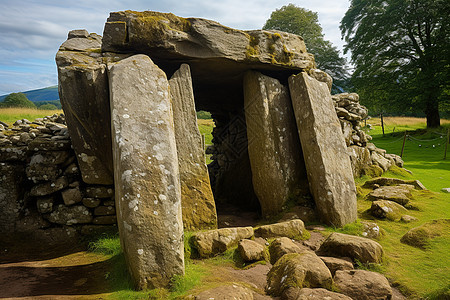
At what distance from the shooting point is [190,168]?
4457 millimetres

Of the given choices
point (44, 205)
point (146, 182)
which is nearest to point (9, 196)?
point (44, 205)

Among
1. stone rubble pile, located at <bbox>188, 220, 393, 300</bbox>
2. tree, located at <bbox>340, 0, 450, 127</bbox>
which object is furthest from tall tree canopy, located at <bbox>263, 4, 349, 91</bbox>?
stone rubble pile, located at <bbox>188, 220, 393, 300</bbox>

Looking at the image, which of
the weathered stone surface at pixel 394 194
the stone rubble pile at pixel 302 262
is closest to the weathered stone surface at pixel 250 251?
the stone rubble pile at pixel 302 262

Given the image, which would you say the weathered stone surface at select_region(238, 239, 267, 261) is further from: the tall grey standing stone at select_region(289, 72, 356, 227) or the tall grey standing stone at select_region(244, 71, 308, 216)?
the tall grey standing stone at select_region(244, 71, 308, 216)

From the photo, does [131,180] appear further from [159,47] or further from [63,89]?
[159,47]

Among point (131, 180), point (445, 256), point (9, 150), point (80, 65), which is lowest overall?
point (445, 256)

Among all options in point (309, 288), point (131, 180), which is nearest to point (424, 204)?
point (309, 288)

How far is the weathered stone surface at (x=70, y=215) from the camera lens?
432 cm

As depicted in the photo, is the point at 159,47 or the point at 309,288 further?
the point at 159,47

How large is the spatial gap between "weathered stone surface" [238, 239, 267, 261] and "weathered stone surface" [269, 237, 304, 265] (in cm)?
13

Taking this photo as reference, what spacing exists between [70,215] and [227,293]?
10.1 ft

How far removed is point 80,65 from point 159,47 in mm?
1283

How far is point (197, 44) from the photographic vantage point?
499cm

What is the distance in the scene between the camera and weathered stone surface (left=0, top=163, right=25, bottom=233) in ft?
13.9
